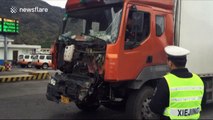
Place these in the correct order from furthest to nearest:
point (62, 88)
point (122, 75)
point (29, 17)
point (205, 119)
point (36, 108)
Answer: point (29, 17), point (36, 108), point (205, 119), point (62, 88), point (122, 75)

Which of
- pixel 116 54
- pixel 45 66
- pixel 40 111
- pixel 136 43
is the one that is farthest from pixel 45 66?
pixel 116 54

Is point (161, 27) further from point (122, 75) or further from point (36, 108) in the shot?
point (36, 108)

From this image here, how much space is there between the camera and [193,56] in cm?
916

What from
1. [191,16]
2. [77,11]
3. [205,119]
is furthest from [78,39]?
[205,119]

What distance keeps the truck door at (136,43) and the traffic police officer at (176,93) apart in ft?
12.6

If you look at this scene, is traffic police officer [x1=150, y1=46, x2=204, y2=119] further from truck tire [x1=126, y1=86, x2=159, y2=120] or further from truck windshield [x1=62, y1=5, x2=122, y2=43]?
truck tire [x1=126, y1=86, x2=159, y2=120]

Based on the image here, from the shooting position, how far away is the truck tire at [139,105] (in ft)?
26.0

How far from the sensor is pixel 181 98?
3.74 meters

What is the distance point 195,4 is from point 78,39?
2934 mm

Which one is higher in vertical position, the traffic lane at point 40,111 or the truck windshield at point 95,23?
the truck windshield at point 95,23

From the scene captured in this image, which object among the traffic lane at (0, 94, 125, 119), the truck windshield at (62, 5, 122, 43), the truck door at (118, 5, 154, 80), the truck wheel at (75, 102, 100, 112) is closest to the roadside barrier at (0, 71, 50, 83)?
the traffic lane at (0, 94, 125, 119)

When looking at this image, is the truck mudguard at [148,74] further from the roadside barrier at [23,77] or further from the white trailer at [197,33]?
the roadside barrier at [23,77]

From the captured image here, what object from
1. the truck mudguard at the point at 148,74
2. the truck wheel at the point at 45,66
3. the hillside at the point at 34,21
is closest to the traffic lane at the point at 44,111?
the truck mudguard at the point at 148,74

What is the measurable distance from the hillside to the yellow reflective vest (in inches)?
3414
